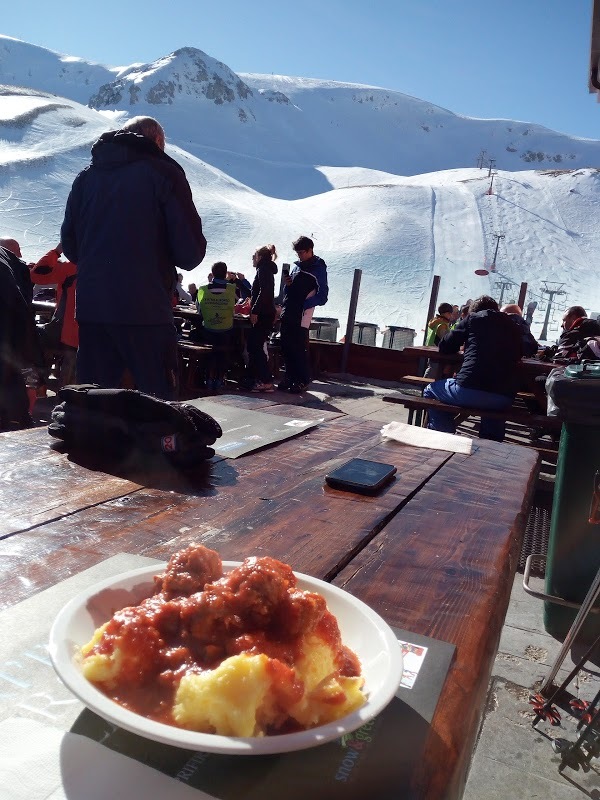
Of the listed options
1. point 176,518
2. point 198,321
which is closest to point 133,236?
point 176,518

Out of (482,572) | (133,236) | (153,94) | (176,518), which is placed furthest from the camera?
(153,94)

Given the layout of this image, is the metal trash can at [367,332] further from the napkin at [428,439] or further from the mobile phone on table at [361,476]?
the mobile phone on table at [361,476]

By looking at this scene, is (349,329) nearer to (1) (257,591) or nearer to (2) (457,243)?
(1) (257,591)

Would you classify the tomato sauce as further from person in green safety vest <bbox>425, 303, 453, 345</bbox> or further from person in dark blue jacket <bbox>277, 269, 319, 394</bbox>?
person in green safety vest <bbox>425, 303, 453, 345</bbox>

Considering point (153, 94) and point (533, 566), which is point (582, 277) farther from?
point (153, 94)

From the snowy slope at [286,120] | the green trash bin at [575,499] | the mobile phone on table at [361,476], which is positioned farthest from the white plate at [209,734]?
the snowy slope at [286,120]

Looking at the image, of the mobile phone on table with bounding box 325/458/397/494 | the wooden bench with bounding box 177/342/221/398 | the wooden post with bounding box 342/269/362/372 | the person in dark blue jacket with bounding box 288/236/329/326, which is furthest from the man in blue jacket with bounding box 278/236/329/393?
the mobile phone on table with bounding box 325/458/397/494
